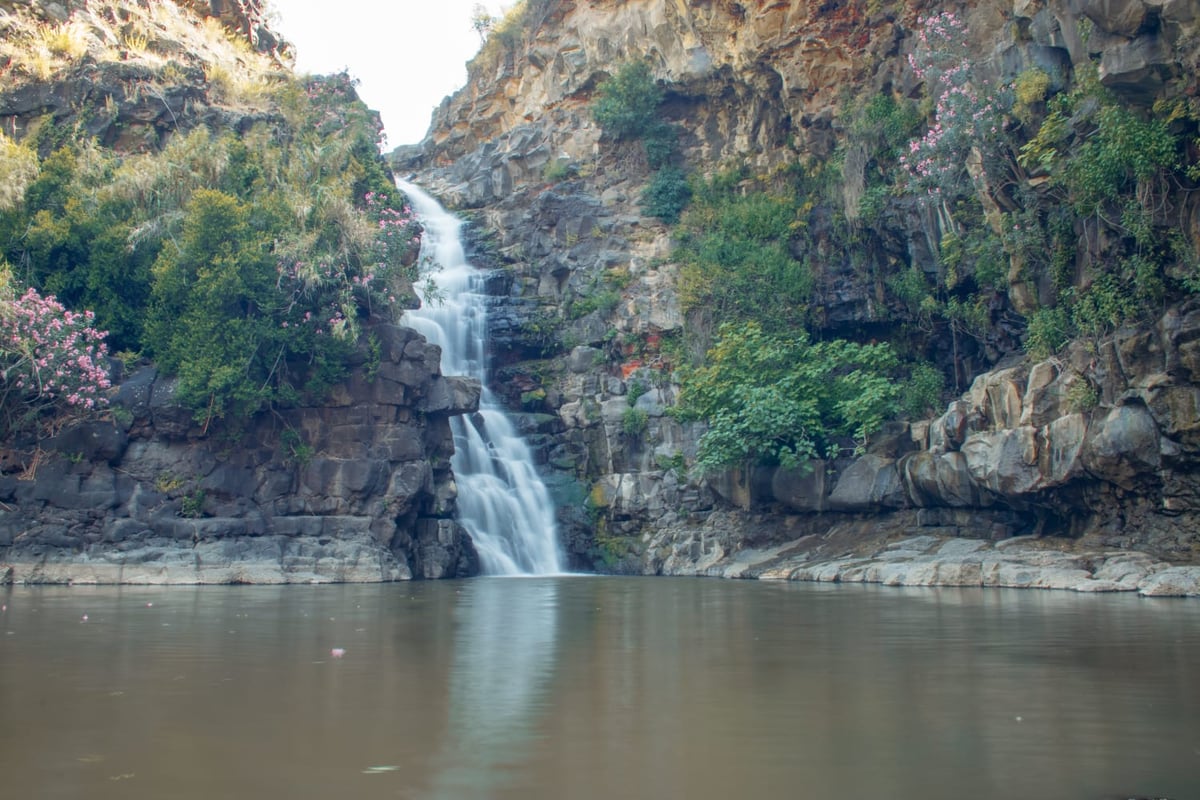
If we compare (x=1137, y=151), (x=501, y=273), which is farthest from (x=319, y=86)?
(x=1137, y=151)

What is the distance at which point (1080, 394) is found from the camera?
1717 centimetres

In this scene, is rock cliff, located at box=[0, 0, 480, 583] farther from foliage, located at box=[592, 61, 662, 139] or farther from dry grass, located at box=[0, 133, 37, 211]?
foliage, located at box=[592, 61, 662, 139]

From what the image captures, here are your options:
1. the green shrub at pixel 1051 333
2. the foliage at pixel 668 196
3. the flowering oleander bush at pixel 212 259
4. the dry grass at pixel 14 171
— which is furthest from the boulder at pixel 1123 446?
the dry grass at pixel 14 171

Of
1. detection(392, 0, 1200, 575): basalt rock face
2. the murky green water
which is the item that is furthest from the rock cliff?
the murky green water

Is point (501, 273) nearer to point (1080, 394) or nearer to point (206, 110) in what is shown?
point (206, 110)

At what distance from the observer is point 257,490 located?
2142 cm

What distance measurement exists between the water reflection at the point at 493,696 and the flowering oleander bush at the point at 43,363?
11.2 meters

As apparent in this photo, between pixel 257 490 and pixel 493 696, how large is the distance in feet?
54.2

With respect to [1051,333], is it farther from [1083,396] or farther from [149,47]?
[149,47]

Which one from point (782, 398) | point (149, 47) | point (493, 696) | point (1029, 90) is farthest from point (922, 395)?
point (149, 47)

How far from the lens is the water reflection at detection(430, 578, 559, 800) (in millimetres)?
4461

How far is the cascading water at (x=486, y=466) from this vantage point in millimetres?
24750

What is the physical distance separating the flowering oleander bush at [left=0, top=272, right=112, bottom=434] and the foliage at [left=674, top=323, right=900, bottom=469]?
13483mm

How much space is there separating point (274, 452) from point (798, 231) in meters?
16.3
